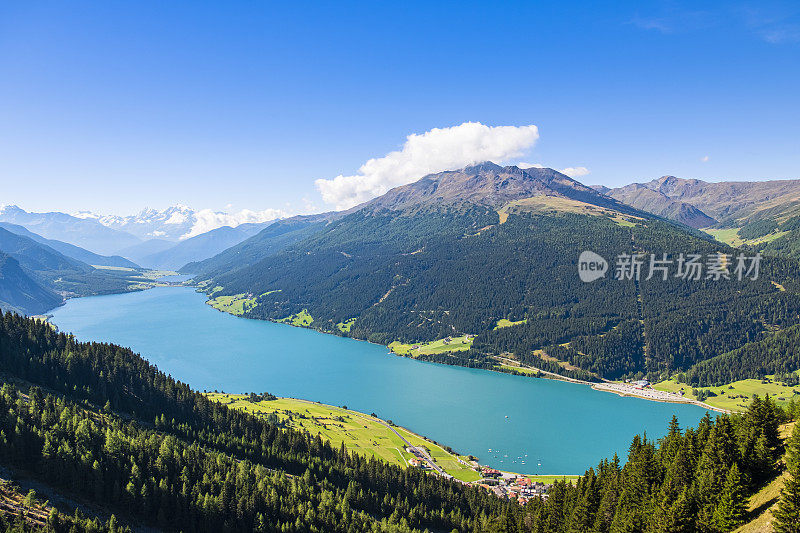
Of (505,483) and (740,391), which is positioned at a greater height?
(740,391)

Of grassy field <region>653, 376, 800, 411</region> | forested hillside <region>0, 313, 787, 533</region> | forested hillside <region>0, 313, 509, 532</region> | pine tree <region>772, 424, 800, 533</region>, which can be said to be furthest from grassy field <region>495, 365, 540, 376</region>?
pine tree <region>772, 424, 800, 533</region>

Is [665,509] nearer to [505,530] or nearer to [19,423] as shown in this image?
[505,530]

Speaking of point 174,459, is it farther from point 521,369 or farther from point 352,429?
point 521,369

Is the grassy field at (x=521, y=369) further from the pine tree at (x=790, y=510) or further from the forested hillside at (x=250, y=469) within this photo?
the pine tree at (x=790, y=510)

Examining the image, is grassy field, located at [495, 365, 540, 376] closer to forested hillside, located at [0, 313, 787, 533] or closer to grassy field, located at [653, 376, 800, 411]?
grassy field, located at [653, 376, 800, 411]

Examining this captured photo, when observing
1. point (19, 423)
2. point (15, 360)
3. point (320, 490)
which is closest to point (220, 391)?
point (15, 360)

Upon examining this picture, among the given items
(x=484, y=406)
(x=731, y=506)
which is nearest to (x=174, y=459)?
(x=731, y=506)
